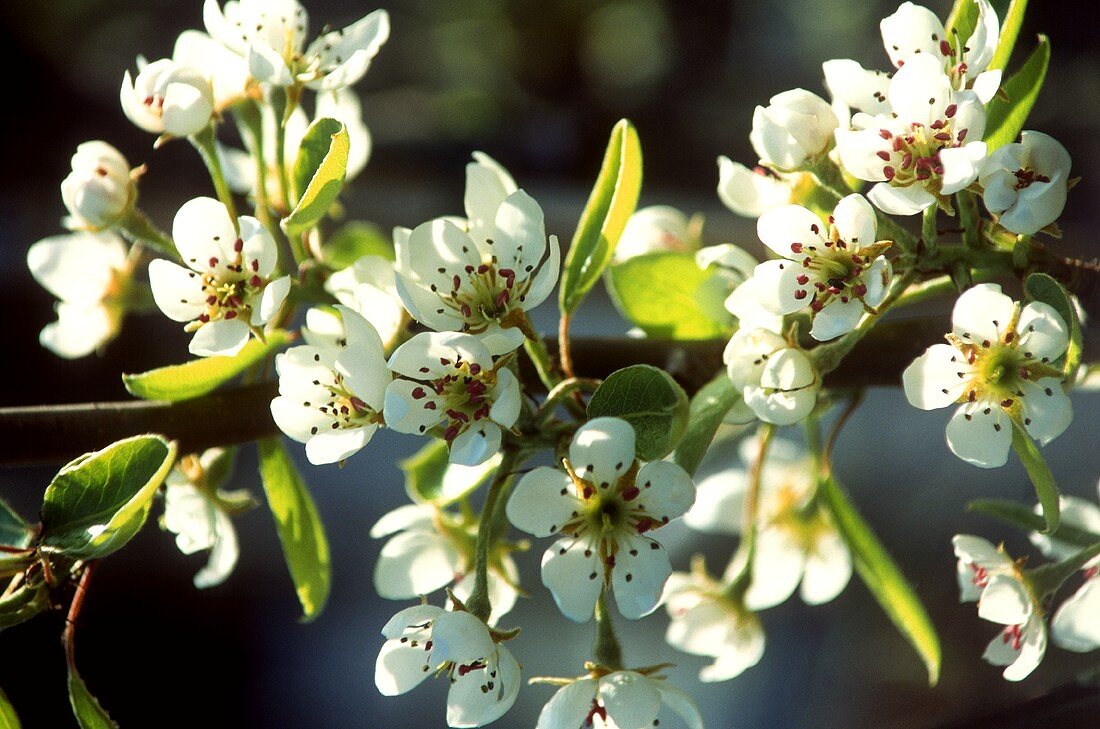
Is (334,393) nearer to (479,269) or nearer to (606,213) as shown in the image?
(479,269)

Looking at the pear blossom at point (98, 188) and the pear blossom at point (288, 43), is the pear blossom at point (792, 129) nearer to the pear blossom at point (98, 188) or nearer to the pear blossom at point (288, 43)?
the pear blossom at point (288, 43)

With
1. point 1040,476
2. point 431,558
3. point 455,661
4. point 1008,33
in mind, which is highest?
point 1008,33

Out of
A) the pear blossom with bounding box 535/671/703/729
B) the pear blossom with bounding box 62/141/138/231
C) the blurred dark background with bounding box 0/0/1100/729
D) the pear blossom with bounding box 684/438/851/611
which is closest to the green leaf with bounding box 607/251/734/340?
the pear blossom with bounding box 684/438/851/611

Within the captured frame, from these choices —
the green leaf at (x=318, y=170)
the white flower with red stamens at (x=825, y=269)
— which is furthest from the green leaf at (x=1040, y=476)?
the green leaf at (x=318, y=170)

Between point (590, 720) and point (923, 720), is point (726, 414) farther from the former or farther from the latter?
point (923, 720)

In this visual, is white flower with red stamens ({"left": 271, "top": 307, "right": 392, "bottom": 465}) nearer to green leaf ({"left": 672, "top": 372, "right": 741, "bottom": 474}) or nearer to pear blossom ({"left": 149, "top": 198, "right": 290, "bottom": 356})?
pear blossom ({"left": 149, "top": 198, "right": 290, "bottom": 356})

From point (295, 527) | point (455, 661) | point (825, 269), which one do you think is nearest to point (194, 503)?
point (295, 527)

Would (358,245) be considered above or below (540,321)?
above
